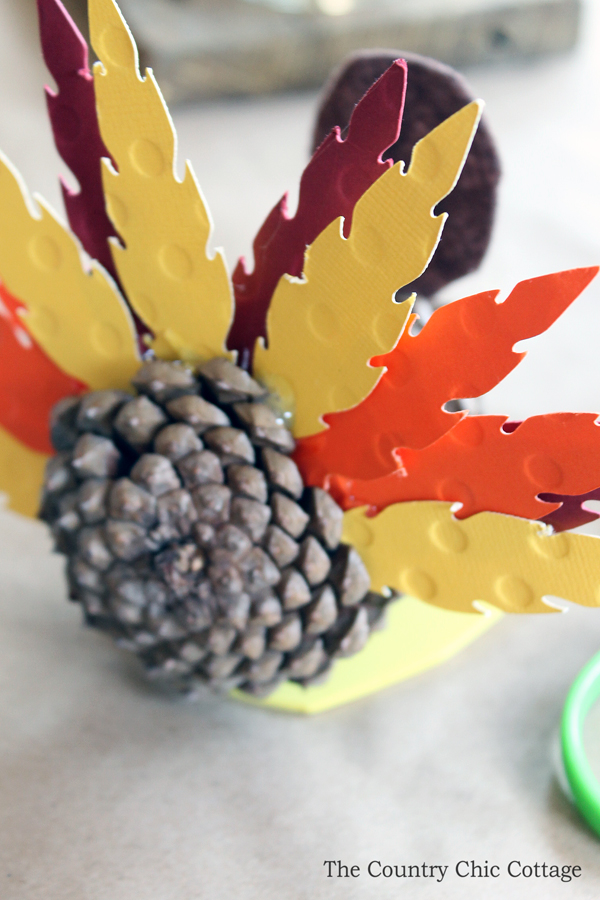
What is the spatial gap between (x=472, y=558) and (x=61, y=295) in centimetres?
17

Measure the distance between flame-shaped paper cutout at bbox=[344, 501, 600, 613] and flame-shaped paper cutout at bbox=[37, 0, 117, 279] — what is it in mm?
132

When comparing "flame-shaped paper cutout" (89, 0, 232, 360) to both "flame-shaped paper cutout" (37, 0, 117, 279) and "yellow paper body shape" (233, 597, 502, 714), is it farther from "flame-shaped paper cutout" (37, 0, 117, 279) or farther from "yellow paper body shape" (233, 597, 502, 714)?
"yellow paper body shape" (233, 597, 502, 714)

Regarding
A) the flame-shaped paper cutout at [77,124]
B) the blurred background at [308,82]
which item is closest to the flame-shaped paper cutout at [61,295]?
the flame-shaped paper cutout at [77,124]

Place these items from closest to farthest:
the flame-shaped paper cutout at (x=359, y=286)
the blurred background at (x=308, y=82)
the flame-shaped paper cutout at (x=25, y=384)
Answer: the flame-shaped paper cutout at (x=359, y=286) → the flame-shaped paper cutout at (x=25, y=384) → the blurred background at (x=308, y=82)

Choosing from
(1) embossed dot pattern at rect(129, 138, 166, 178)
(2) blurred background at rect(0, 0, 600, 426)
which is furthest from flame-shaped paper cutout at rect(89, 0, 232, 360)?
(2) blurred background at rect(0, 0, 600, 426)

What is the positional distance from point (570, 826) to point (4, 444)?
0.86 ft

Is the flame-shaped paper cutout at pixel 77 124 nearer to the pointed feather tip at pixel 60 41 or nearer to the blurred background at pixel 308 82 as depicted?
the pointed feather tip at pixel 60 41

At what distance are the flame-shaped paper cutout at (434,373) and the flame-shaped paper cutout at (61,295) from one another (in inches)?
3.0

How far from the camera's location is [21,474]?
0.35 m

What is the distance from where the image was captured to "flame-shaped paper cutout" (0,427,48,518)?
0.34m

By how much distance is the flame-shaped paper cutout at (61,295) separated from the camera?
0.92ft

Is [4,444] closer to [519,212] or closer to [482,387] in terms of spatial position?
[482,387]

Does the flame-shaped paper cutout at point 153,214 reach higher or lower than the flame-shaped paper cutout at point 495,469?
higher

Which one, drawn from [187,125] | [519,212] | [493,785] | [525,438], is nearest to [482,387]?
[525,438]
